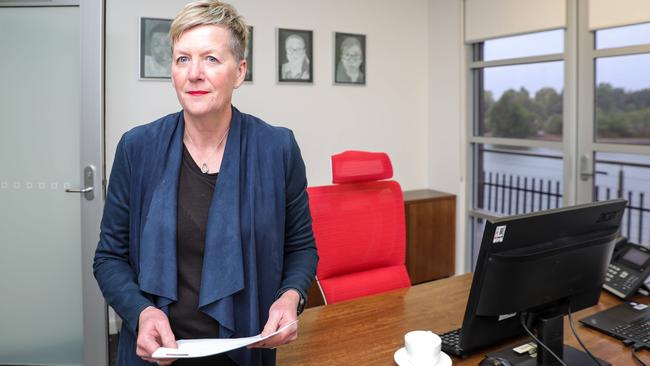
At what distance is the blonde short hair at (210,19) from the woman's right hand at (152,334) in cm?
65

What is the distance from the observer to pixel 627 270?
1.99 m

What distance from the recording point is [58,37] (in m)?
2.89

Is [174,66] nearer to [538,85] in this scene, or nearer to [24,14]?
[24,14]

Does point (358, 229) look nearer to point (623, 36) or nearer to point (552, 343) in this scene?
point (552, 343)

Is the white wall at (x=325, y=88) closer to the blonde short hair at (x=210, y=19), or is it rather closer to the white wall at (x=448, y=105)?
the white wall at (x=448, y=105)

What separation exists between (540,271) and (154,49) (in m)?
2.90

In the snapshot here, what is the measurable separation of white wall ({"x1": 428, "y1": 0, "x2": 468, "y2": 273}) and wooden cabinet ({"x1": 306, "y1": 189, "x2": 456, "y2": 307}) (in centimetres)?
13

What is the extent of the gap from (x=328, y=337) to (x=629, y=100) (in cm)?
257

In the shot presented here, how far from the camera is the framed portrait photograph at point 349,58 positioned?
4.11 meters

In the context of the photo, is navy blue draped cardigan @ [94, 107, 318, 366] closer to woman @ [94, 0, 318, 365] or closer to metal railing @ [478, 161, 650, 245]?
woman @ [94, 0, 318, 365]

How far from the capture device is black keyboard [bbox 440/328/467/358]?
1.47 metres

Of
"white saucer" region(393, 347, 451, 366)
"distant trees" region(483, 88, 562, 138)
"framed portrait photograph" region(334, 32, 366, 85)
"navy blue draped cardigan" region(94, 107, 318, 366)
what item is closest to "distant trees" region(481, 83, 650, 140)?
"distant trees" region(483, 88, 562, 138)

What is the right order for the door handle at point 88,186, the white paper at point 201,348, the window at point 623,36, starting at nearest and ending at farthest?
the white paper at point 201,348 < the door handle at point 88,186 < the window at point 623,36

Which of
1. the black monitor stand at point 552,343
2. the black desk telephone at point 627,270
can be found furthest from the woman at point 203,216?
the black desk telephone at point 627,270
